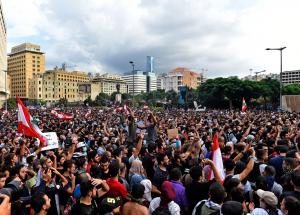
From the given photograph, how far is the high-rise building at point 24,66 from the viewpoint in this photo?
143750 mm

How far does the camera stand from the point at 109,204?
14.1 ft

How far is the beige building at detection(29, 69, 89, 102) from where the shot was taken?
450ft

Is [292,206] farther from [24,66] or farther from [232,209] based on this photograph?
[24,66]

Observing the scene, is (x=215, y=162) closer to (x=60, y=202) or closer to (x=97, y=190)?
(x=97, y=190)

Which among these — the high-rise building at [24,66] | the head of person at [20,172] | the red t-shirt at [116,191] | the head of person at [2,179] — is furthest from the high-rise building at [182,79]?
the red t-shirt at [116,191]

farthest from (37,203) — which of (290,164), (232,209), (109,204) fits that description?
(290,164)

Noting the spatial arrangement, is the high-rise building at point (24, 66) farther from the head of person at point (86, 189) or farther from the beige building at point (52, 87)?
the head of person at point (86, 189)

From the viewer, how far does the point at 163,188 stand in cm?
436

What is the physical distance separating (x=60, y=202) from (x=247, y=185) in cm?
289

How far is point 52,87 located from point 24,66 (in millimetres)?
17603

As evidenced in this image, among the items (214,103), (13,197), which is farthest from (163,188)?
(214,103)

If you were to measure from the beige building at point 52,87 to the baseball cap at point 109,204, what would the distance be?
140 metres

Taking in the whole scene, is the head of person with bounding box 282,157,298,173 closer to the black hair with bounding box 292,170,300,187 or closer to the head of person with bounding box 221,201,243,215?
the black hair with bounding box 292,170,300,187

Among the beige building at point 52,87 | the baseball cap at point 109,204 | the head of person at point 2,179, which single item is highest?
the beige building at point 52,87
